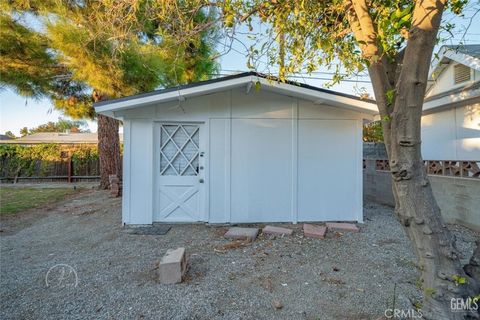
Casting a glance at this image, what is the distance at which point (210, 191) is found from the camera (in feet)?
19.5

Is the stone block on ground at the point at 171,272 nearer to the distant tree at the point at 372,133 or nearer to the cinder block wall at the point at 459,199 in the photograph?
the cinder block wall at the point at 459,199

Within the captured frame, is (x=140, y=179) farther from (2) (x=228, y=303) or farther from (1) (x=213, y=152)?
(2) (x=228, y=303)

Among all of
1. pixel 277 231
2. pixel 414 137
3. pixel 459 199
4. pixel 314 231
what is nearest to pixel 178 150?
pixel 277 231

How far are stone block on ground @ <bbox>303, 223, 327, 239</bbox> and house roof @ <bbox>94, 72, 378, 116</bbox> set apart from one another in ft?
8.52

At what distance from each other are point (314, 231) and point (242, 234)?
4.53ft

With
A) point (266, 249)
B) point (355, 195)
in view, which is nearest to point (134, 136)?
point (266, 249)

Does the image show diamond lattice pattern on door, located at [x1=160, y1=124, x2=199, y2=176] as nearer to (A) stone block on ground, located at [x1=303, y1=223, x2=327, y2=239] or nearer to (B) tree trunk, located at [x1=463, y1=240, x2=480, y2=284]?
(A) stone block on ground, located at [x1=303, y1=223, x2=327, y2=239]

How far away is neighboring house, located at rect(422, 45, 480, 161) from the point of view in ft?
21.5

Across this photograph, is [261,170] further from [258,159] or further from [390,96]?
[390,96]

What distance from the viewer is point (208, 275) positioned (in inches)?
136

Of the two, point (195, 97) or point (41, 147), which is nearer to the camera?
point (195, 97)

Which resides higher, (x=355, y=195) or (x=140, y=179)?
(x=140, y=179)

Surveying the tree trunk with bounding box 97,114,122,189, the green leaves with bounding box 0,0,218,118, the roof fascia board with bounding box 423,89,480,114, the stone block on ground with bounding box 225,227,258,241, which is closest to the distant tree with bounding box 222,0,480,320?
the stone block on ground with bounding box 225,227,258,241

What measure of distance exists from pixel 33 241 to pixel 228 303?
4.24 metres
